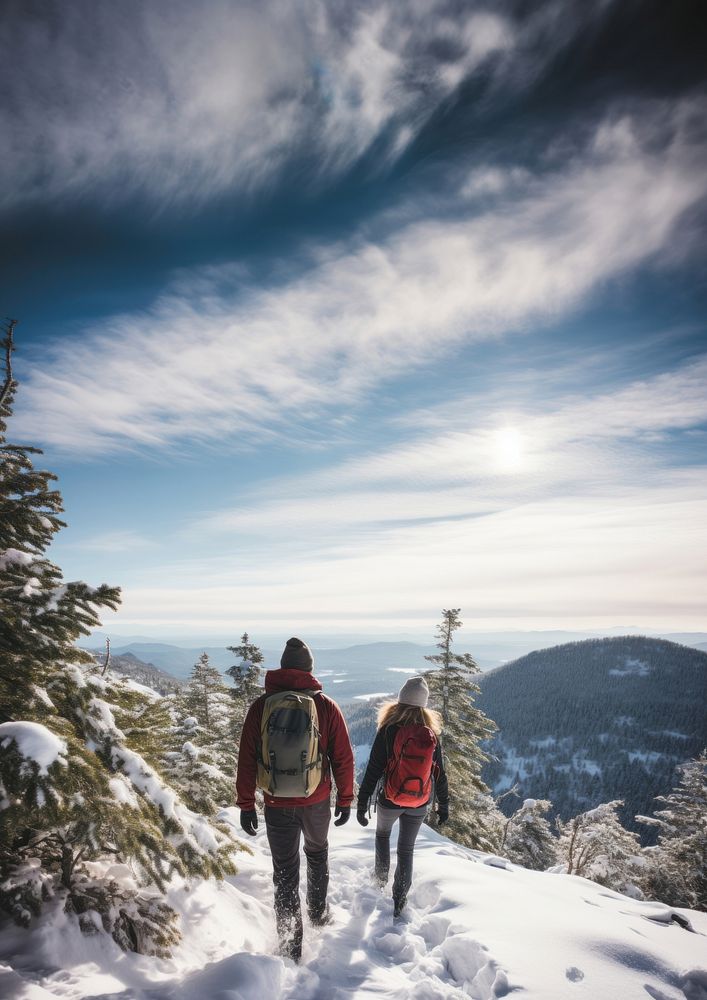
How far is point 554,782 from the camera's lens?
584ft

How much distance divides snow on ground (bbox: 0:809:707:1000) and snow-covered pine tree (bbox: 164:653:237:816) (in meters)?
2.69

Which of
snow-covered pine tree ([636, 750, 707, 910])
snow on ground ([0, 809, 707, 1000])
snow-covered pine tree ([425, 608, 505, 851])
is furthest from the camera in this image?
snow-covered pine tree ([636, 750, 707, 910])

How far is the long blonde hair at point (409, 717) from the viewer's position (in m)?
5.44

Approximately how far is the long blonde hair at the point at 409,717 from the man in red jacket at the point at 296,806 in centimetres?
106

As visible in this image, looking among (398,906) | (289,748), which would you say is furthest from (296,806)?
(398,906)

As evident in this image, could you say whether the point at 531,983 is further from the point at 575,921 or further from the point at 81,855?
the point at 81,855

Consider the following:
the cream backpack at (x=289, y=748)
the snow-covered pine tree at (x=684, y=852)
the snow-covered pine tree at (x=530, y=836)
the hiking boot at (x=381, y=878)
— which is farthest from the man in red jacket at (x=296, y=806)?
the snow-covered pine tree at (x=530, y=836)

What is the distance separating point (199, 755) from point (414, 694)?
6396 millimetres

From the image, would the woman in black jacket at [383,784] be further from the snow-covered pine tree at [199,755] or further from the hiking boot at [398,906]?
the snow-covered pine tree at [199,755]

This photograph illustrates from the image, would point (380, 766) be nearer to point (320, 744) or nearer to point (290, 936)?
point (320, 744)

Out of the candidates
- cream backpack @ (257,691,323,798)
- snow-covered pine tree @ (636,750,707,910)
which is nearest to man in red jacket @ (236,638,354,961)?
cream backpack @ (257,691,323,798)

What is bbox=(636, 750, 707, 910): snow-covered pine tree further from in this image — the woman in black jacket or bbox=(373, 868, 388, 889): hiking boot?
the woman in black jacket

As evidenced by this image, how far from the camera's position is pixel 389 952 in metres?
4.50

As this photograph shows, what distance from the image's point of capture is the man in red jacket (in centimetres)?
420
